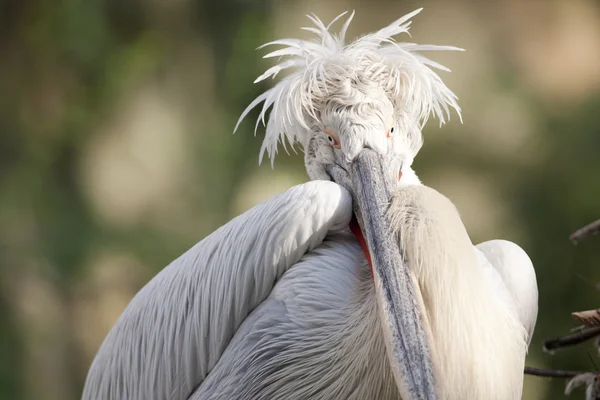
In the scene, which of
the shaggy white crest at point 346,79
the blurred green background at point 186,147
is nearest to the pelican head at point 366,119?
the shaggy white crest at point 346,79

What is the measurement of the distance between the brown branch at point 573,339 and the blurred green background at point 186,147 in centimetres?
Answer: 305

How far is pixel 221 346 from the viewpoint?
7.14 ft

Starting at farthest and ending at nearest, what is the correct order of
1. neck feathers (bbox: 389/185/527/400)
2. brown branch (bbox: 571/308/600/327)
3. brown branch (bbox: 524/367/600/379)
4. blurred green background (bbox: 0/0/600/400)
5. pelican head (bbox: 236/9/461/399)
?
blurred green background (bbox: 0/0/600/400), brown branch (bbox: 524/367/600/379), brown branch (bbox: 571/308/600/327), pelican head (bbox: 236/9/461/399), neck feathers (bbox: 389/185/527/400)

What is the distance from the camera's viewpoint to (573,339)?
2.35m

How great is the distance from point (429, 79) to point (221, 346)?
949 millimetres

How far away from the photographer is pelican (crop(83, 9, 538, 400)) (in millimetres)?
1841

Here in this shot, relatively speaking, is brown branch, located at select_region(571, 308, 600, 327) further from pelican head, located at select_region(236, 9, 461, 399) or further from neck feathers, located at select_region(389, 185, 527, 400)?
pelican head, located at select_region(236, 9, 461, 399)

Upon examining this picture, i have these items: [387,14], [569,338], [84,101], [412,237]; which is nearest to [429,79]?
[412,237]

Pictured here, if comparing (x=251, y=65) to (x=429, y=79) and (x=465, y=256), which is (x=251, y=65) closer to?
(x=429, y=79)

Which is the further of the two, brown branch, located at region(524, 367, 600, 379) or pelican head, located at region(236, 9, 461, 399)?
brown branch, located at region(524, 367, 600, 379)

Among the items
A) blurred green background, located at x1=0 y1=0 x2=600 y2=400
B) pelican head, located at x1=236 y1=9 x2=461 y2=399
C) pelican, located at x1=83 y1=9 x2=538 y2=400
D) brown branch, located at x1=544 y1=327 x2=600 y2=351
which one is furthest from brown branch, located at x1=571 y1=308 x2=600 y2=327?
blurred green background, located at x1=0 y1=0 x2=600 y2=400

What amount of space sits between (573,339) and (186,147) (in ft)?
15.0

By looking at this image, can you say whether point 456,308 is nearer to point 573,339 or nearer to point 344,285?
point 344,285

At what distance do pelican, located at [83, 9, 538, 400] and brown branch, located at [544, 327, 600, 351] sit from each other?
82 mm
